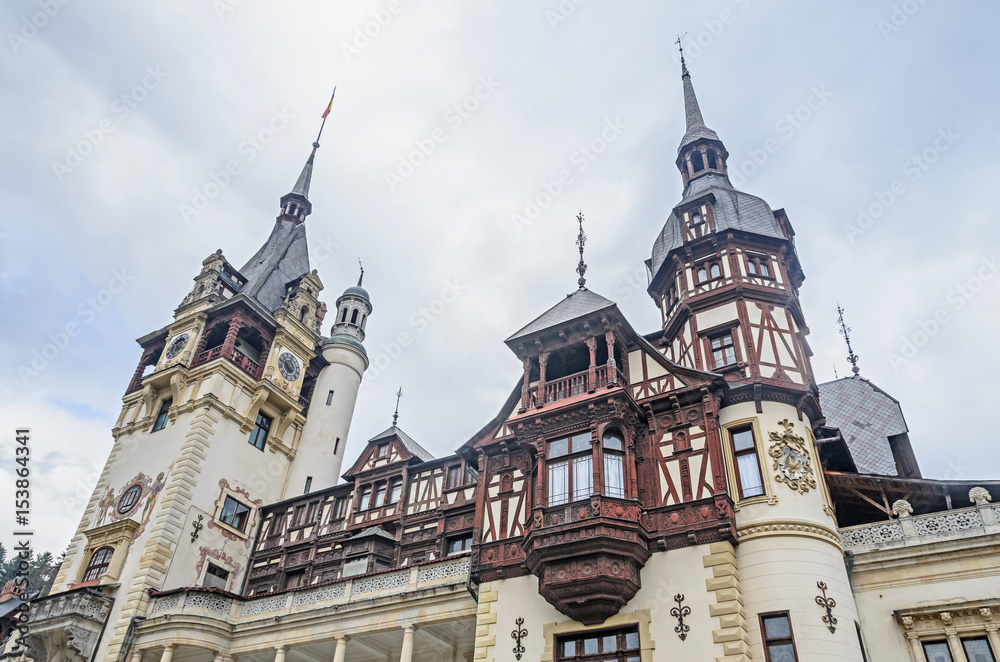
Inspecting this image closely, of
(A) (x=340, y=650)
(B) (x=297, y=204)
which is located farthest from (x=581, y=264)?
(B) (x=297, y=204)

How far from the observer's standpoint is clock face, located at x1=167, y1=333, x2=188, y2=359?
121 feet

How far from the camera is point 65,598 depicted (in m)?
27.7

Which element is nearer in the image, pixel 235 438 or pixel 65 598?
pixel 65 598

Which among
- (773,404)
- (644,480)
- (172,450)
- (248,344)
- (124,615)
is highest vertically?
(248,344)

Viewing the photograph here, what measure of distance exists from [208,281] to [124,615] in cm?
1921

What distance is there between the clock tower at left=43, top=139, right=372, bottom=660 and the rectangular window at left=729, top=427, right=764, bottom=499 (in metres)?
23.0

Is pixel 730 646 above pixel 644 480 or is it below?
below

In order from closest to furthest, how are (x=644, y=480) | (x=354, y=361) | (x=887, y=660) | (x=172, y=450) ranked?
(x=887, y=660)
(x=644, y=480)
(x=172, y=450)
(x=354, y=361)

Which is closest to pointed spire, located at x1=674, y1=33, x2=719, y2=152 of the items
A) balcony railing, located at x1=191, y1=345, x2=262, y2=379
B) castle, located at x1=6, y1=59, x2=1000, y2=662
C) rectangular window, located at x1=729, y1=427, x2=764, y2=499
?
castle, located at x1=6, y1=59, x2=1000, y2=662

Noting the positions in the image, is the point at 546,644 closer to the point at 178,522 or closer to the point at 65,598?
the point at 178,522

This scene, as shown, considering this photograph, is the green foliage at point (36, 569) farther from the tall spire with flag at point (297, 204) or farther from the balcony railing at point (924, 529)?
the balcony railing at point (924, 529)

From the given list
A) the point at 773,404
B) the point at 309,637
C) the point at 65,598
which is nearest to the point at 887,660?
the point at 773,404

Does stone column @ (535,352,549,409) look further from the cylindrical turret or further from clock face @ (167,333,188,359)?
clock face @ (167,333,188,359)

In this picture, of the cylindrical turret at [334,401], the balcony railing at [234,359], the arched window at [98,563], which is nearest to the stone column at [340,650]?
the arched window at [98,563]
